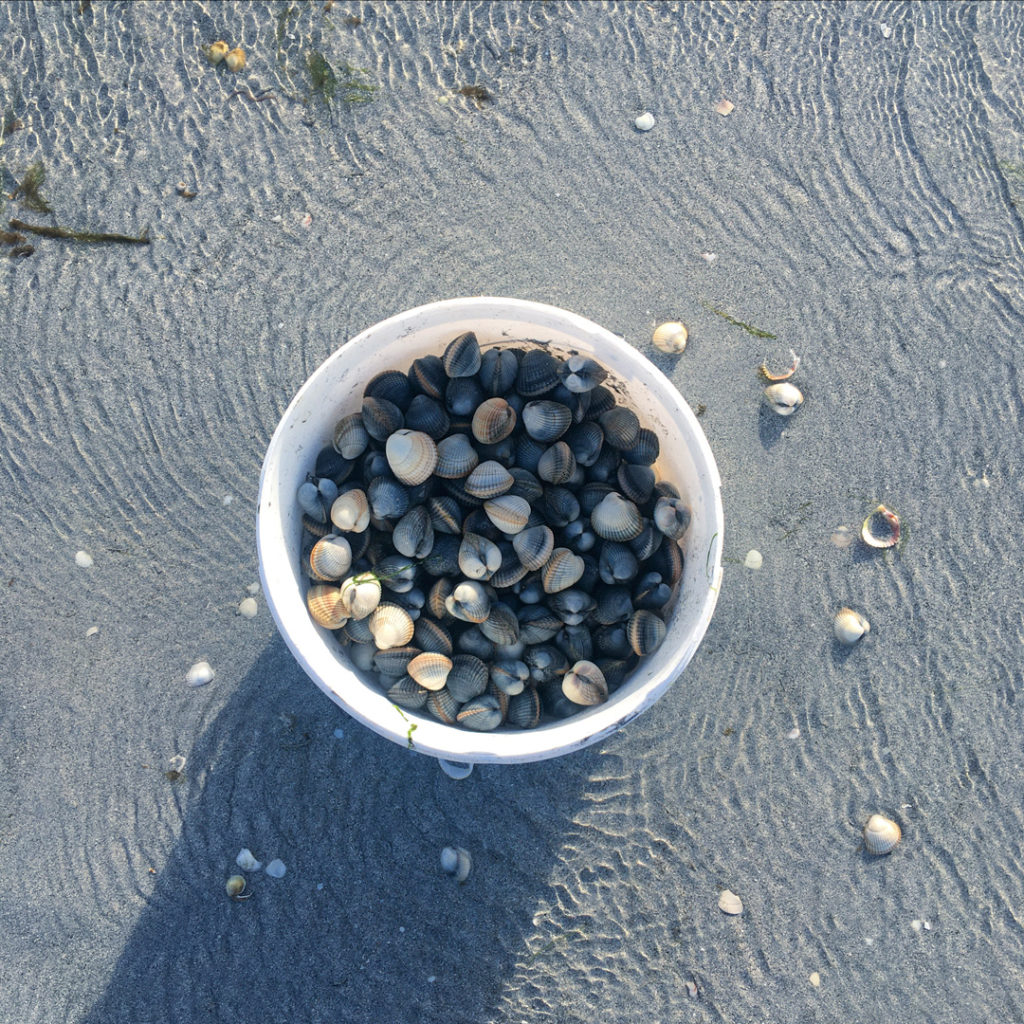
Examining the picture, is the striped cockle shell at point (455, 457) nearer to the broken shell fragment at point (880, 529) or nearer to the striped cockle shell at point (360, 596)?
the striped cockle shell at point (360, 596)

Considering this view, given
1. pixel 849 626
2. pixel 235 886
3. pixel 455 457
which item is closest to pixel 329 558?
pixel 455 457

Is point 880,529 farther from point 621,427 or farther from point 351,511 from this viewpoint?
point 351,511

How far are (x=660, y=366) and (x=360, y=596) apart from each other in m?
1.52

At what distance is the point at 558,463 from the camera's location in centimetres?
258

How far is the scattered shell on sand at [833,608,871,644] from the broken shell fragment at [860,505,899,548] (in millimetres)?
279

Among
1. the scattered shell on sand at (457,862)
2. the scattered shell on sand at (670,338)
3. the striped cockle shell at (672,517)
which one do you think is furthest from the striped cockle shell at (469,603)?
the scattered shell on sand at (670,338)

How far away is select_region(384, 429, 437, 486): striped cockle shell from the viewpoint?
248 centimetres

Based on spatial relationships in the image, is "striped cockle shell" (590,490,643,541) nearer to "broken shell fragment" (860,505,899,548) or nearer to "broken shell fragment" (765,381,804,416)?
"broken shell fragment" (765,381,804,416)

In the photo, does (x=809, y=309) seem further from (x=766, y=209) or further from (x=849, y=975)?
(x=849, y=975)

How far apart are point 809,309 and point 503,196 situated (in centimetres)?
130

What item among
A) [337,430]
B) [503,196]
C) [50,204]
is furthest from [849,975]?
[50,204]

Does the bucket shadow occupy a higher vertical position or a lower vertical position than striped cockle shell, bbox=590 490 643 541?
lower

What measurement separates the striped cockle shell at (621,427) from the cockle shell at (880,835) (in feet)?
5.78

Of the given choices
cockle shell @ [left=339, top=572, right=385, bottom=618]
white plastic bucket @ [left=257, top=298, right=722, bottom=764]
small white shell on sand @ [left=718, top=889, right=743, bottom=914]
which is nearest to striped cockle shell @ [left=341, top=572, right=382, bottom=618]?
cockle shell @ [left=339, top=572, right=385, bottom=618]
